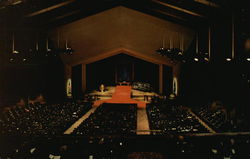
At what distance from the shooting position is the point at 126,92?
2128 cm

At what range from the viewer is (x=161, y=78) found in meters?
21.4

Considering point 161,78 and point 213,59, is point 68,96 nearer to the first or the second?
point 161,78

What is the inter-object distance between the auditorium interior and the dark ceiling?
61mm

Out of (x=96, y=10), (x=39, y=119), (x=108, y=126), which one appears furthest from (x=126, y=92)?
(x=108, y=126)

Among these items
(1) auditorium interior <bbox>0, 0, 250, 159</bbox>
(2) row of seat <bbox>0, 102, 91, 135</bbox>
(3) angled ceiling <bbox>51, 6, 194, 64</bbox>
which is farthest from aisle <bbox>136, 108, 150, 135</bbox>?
(3) angled ceiling <bbox>51, 6, 194, 64</bbox>

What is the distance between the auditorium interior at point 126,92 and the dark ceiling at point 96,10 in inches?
2.4

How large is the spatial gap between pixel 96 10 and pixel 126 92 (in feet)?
29.6

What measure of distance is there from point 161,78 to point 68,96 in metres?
8.06

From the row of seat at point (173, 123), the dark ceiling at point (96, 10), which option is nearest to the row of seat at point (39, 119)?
the row of seat at point (173, 123)

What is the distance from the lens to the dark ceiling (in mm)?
10594

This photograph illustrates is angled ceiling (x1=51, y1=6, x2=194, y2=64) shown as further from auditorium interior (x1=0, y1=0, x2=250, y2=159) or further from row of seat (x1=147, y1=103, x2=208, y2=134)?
row of seat (x1=147, y1=103, x2=208, y2=134)

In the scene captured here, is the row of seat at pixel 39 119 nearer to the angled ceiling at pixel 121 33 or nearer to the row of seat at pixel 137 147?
the row of seat at pixel 137 147

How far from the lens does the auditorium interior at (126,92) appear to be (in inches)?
181

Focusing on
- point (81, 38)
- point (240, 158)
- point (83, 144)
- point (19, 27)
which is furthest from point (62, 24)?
point (240, 158)
